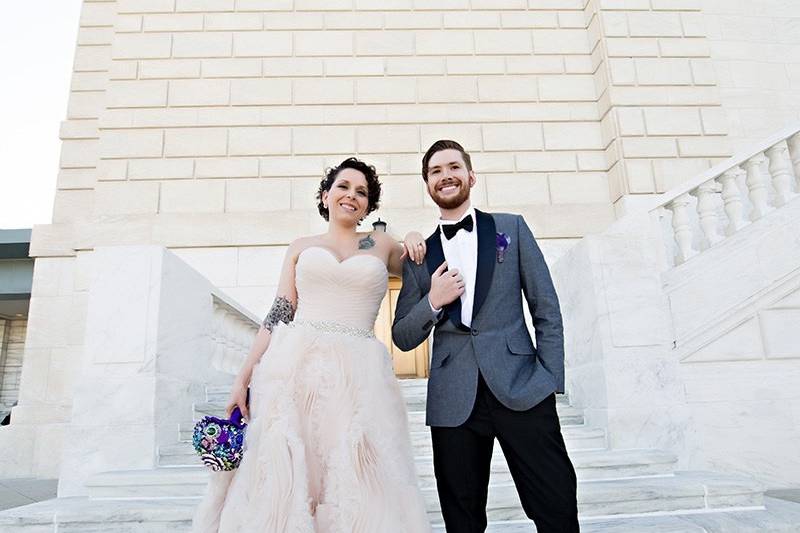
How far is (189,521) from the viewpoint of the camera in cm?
284

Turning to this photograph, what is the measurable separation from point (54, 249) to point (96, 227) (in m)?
0.72

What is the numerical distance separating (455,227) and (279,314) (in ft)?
2.88

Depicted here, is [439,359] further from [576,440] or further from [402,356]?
[402,356]

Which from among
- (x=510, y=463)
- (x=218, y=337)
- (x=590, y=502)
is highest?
(x=218, y=337)

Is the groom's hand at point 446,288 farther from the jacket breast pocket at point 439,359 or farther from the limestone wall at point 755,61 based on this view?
the limestone wall at point 755,61

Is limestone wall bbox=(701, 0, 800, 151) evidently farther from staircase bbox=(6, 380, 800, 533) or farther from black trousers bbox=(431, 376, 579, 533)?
black trousers bbox=(431, 376, 579, 533)

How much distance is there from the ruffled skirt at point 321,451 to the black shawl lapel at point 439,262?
38 centimetres

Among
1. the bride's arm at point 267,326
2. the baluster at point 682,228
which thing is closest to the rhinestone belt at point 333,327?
the bride's arm at point 267,326

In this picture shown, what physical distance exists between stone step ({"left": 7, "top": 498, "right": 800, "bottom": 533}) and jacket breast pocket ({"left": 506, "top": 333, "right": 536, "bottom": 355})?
→ 4.49 feet

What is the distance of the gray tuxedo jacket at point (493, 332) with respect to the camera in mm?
1834

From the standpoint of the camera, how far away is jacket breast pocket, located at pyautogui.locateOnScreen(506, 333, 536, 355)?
1.87 meters

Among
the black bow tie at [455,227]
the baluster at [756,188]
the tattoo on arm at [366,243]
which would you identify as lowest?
the black bow tie at [455,227]

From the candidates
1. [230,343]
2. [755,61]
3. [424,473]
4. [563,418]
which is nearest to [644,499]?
[563,418]

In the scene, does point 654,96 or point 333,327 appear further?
point 654,96
